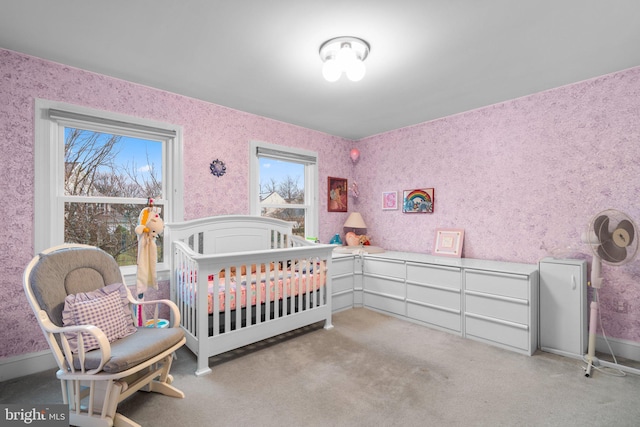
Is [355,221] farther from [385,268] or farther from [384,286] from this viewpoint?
[384,286]

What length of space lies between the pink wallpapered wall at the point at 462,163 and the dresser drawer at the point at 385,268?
0.60m

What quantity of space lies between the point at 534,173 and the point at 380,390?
2482 mm

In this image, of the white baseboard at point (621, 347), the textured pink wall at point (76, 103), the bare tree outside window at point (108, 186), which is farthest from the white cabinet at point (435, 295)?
the bare tree outside window at point (108, 186)

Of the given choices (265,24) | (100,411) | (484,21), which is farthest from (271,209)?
(484,21)

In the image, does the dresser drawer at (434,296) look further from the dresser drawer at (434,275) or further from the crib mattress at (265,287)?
the crib mattress at (265,287)

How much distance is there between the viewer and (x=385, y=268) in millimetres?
3580

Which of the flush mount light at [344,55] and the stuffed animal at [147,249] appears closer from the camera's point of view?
the flush mount light at [344,55]

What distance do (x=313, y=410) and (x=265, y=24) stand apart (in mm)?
2366

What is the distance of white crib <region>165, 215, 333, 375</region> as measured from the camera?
2299mm

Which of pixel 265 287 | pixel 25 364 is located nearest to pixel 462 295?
pixel 265 287

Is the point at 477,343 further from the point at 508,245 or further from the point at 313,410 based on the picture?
the point at 313,410

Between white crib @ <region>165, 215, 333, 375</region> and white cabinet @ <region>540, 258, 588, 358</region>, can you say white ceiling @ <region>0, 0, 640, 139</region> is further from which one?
white cabinet @ <region>540, 258, 588, 358</region>

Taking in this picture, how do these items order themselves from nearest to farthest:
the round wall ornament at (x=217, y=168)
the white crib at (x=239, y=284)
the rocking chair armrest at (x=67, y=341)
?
the rocking chair armrest at (x=67, y=341) → the white crib at (x=239, y=284) → the round wall ornament at (x=217, y=168)

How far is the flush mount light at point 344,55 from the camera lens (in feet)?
6.59
